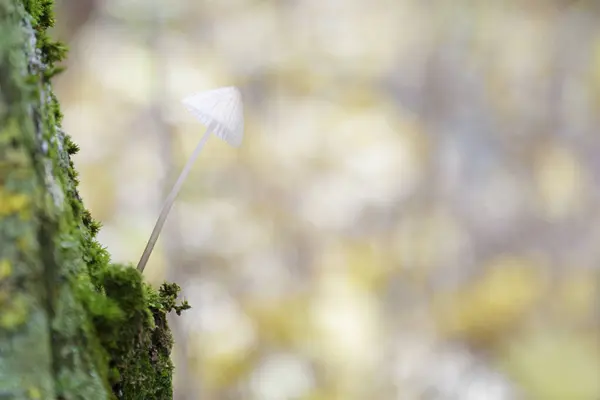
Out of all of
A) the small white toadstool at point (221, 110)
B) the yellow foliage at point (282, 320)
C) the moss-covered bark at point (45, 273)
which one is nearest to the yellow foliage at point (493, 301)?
the yellow foliage at point (282, 320)

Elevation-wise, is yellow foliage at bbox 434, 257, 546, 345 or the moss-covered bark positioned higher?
yellow foliage at bbox 434, 257, 546, 345

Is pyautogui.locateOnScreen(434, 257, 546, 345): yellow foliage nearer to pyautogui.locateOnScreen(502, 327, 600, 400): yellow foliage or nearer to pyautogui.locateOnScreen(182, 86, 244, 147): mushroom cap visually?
pyautogui.locateOnScreen(502, 327, 600, 400): yellow foliage

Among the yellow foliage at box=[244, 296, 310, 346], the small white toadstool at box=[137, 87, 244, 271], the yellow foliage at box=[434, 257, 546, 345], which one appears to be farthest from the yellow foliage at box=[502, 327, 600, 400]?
the small white toadstool at box=[137, 87, 244, 271]

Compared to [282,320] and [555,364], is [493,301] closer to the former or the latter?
[555,364]

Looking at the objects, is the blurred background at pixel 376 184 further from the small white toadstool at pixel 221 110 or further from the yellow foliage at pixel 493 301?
the small white toadstool at pixel 221 110

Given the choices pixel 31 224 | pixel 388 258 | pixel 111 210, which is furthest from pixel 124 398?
pixel 388 258

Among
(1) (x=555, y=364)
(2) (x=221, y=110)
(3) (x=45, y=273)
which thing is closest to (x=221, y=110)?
(2) (x=221, y=110)
